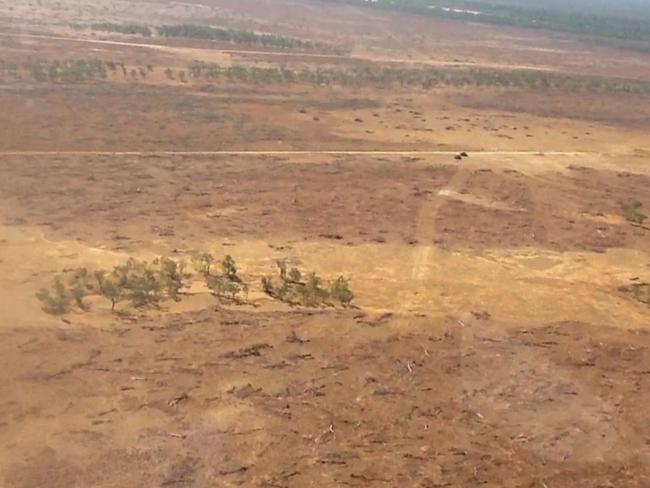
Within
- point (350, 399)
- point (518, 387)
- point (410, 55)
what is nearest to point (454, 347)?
point (518, 387)

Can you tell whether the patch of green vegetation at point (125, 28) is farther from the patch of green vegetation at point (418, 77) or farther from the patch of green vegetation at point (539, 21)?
the patch of green vegetation at point (539, 21)

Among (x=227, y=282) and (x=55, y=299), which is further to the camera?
(x=227, y=282)

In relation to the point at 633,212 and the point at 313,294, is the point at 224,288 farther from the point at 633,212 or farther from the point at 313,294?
the point at 633,212

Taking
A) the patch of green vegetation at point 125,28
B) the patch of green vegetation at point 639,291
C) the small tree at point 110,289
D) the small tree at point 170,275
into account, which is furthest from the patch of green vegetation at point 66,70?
the patch of green vegetation at point 639,291

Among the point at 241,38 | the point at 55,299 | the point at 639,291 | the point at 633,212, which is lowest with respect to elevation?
the point at 639,291

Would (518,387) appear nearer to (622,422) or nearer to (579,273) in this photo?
(622,422)

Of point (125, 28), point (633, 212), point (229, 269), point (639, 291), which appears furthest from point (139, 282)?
point (125, 28)
